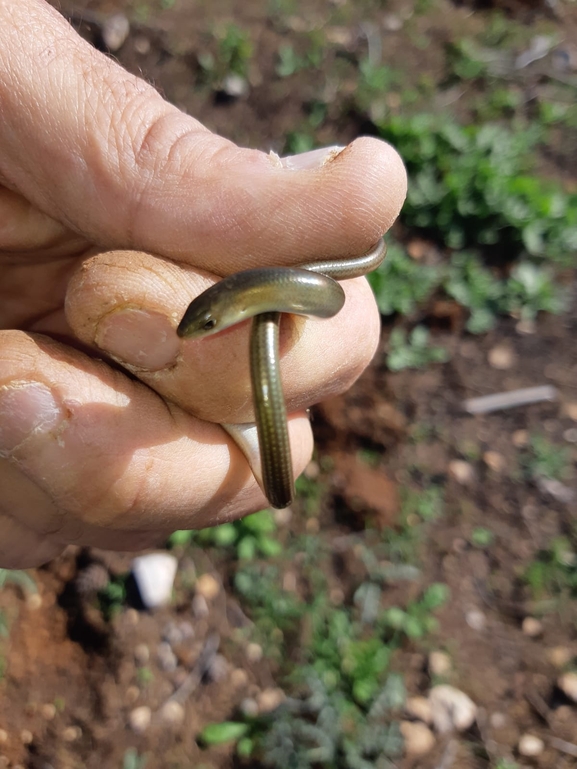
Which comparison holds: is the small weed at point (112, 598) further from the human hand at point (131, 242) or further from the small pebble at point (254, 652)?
the human hand at point (131, 242)

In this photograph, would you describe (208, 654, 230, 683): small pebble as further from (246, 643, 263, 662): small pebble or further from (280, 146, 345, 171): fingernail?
(280, 146, 345, 171): fingernail

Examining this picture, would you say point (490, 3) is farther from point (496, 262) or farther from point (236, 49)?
point (496, 262)

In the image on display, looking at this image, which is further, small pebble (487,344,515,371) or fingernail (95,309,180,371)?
small pebble (487,344,515,371)

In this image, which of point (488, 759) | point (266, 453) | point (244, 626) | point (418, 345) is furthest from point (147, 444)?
point (418, 345)

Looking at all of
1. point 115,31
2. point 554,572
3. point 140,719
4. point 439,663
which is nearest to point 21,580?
point 140,719

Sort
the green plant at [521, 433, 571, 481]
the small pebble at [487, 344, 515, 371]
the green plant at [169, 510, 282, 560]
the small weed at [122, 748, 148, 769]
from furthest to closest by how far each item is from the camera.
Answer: the small pebble at [487, 344, 515, 371] < the green plant at [521, 433, 571, 481] < the green plant at [169, 510, 282, 560] < the small weed at [122, 748, 148, 769]

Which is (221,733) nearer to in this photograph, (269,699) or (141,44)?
(269,699)

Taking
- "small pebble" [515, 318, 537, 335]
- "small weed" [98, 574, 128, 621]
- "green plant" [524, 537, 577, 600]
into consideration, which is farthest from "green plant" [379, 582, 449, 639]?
"small pebble" [515, 318, 537, 335]
